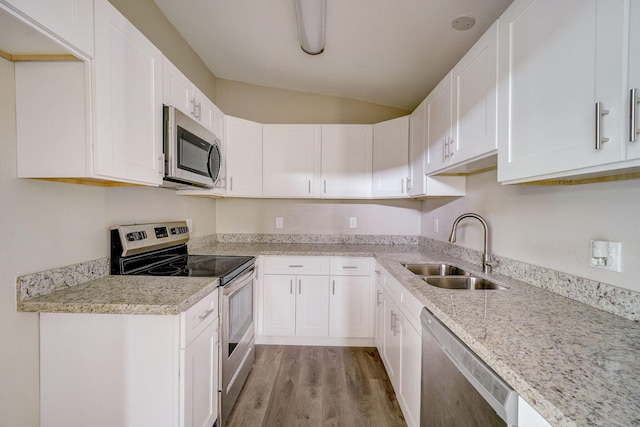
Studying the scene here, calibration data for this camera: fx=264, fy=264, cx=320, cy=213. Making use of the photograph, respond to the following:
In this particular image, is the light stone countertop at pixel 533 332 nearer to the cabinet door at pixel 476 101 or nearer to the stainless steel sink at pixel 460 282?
the stainless steel sink at pixel 460 282

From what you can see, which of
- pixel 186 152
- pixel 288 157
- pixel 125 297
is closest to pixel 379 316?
pixel 288 157

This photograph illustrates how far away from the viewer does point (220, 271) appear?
5.37ft

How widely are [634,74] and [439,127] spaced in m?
1.18

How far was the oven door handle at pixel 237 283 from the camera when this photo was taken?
5.21ft

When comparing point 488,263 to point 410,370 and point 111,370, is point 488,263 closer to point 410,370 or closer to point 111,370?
point 410,370

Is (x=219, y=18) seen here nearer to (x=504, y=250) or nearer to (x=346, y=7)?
(x=346, y=7)

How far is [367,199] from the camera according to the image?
9.56 feet

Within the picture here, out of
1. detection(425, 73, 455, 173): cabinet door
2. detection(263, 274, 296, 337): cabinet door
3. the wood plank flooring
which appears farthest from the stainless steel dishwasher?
detection(263, 274, 296, 337): cabinet door

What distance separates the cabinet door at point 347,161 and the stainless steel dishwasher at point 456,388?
1630 mm

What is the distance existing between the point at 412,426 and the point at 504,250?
1110 millimetres

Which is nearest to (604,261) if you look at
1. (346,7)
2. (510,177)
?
(510,177)

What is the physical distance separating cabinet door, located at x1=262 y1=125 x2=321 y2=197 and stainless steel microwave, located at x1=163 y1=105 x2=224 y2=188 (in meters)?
0.69

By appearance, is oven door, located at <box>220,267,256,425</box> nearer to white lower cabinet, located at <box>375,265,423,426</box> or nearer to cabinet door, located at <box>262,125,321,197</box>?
cabinet door, located at <box>262,125,321,197</box>

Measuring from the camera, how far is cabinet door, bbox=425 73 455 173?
1.65 meters
